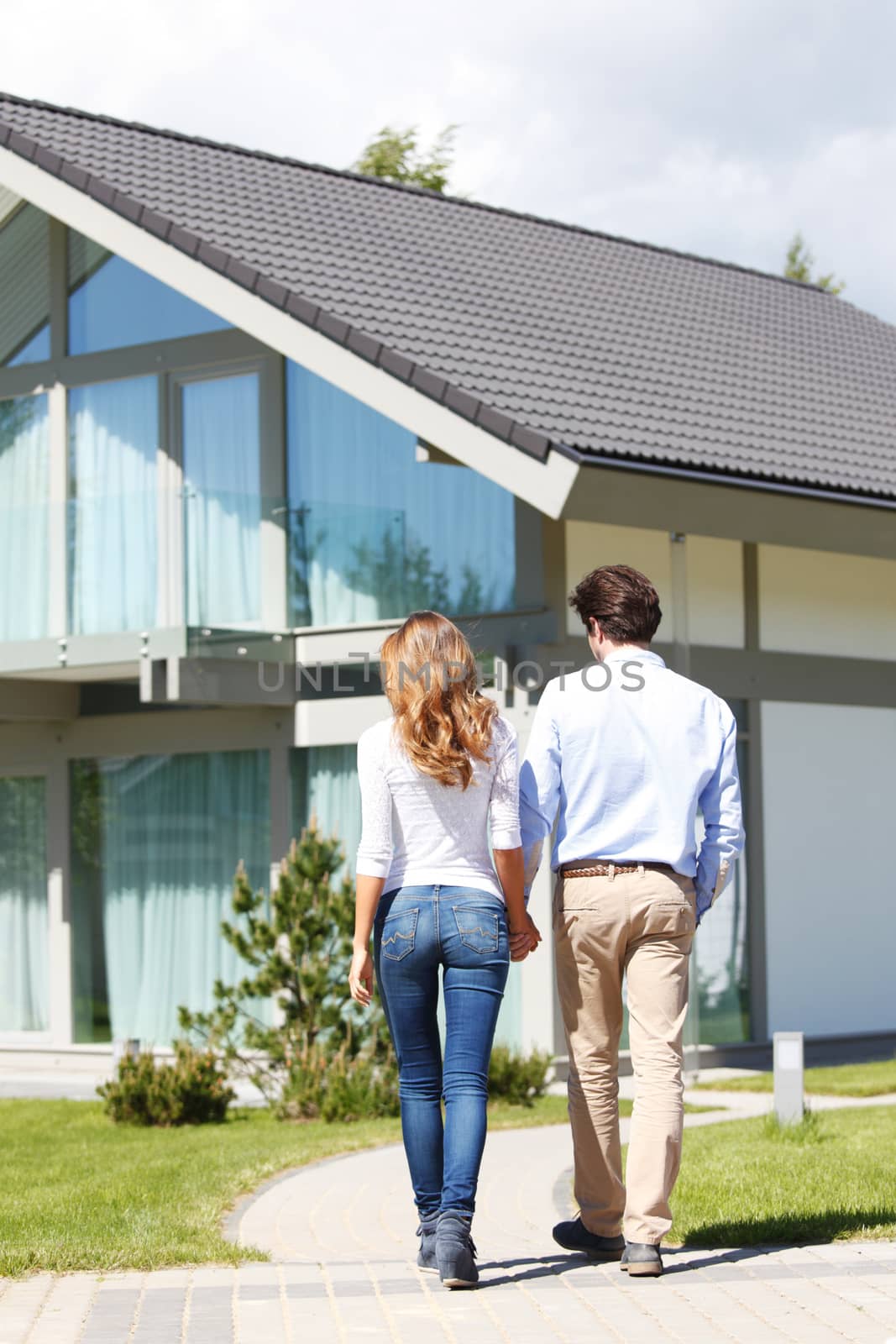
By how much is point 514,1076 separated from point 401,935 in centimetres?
601

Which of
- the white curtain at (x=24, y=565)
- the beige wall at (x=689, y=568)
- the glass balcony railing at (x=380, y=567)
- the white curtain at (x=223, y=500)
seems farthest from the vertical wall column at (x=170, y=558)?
the beige wall at (x=689, y=568)

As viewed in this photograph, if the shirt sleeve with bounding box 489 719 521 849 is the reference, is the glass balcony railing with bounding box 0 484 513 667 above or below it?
above

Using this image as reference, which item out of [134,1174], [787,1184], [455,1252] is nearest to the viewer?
[455,1252]

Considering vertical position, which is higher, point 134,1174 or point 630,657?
point 630,657

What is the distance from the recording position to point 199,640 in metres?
13.2

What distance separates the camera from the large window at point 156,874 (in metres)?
14.5

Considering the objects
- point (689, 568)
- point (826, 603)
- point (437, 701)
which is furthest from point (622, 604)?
point (826, 603)

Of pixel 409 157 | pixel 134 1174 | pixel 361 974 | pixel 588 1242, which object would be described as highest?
pixel 409 157

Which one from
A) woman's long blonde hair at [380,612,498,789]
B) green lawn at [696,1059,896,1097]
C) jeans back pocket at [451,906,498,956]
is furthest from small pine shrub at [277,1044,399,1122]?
woman's long blonde hair at [380,612,498,789]

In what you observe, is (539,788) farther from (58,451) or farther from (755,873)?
(58,451)

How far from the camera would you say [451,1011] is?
554 centimetres

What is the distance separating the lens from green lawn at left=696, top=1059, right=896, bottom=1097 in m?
11.6

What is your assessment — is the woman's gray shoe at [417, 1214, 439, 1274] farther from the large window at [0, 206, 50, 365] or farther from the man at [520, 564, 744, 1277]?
the large window at [0, 206, 50, 365]

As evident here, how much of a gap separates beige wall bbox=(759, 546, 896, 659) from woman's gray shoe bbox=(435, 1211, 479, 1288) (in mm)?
9189
